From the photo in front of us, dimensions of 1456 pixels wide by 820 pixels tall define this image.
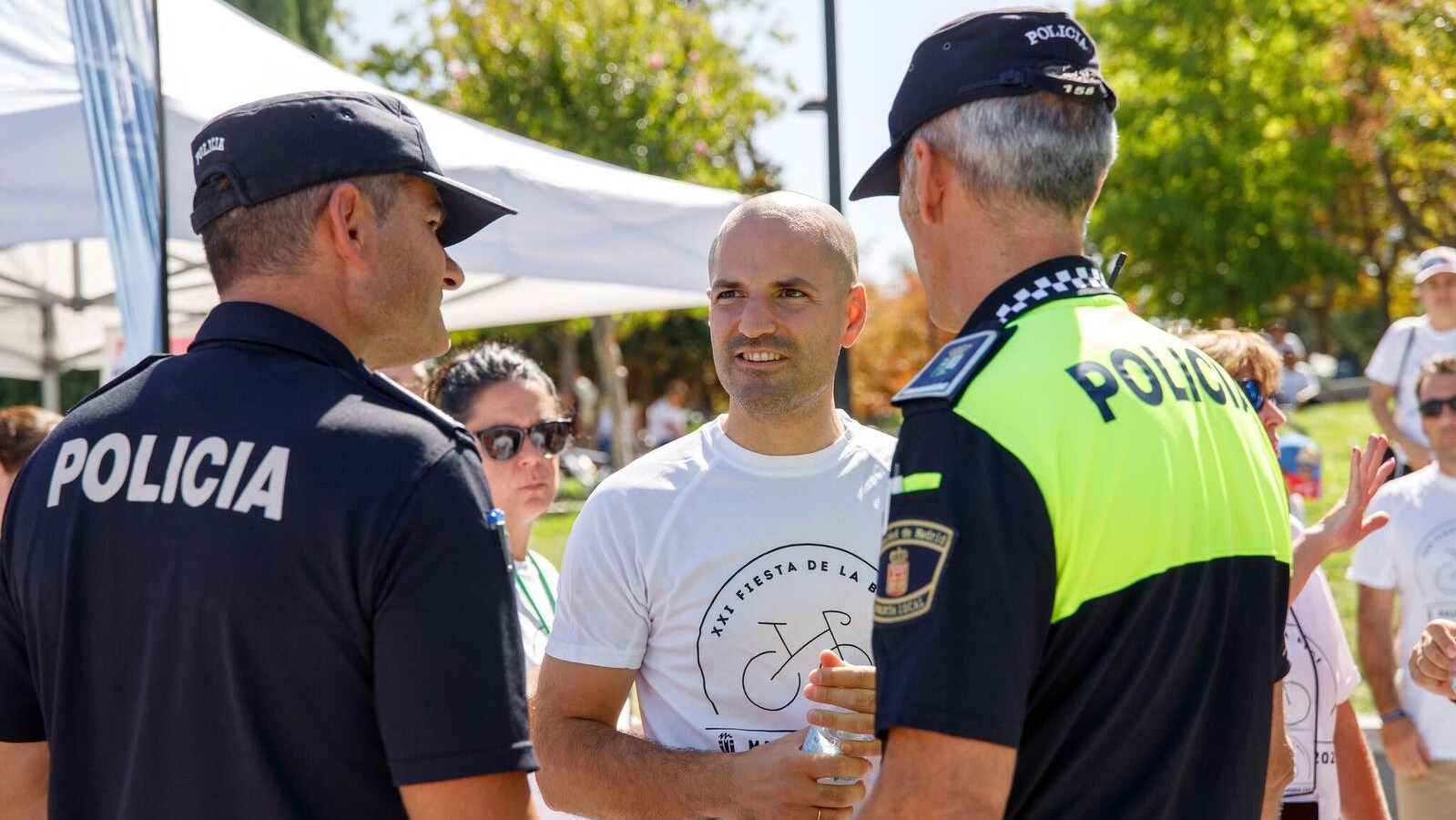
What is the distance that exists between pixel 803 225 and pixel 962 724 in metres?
1.52

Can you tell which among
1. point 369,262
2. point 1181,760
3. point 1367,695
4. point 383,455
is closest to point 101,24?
point 369,262

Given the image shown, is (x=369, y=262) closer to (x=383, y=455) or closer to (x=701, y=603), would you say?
(x=383, y=455)

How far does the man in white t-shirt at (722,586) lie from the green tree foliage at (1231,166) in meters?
25.2

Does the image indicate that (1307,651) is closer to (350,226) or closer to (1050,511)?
(1050,511)

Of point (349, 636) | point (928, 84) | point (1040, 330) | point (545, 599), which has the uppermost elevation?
point (928, 84)

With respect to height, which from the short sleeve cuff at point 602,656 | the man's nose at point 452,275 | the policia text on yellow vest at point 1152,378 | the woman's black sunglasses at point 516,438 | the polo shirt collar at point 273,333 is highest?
the man's nose at point 452,275

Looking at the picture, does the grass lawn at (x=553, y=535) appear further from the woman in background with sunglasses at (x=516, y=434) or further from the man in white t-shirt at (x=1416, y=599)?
the woman in background with sunglasses at (x=516, y=434)

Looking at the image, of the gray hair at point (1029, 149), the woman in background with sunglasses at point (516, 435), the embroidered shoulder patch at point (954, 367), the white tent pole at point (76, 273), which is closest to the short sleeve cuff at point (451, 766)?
the embroidered shoulder patch at point (954, 367)

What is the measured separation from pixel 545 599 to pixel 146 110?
177 cm

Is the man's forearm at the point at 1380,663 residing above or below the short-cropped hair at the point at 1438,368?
below

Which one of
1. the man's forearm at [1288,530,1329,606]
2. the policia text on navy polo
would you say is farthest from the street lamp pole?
the policia text on navy polo

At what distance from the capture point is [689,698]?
2586 mm

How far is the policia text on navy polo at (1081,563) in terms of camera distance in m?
1.55

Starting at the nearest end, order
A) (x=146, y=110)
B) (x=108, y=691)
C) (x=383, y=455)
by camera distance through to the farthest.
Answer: (x=383, y=455) → (x=108, y=691) → (x=146, y=110)
